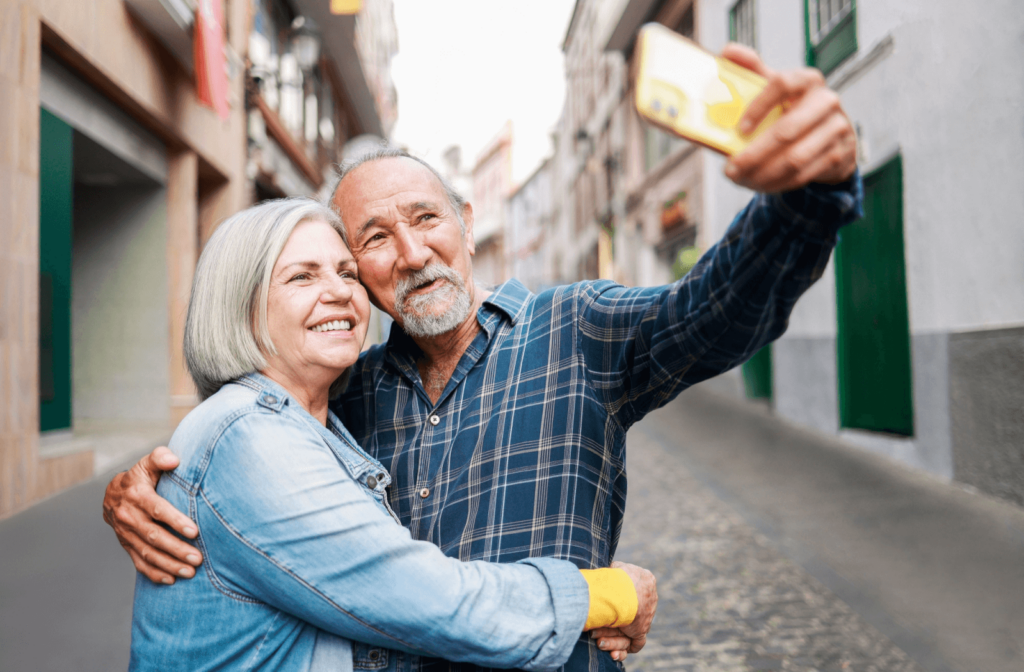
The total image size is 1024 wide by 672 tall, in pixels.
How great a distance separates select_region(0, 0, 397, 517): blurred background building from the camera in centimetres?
471

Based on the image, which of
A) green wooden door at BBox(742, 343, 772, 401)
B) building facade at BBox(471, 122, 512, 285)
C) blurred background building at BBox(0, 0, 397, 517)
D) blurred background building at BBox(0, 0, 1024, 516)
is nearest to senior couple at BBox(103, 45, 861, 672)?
blurred background building at BBox(0, 0, 1024, 516)

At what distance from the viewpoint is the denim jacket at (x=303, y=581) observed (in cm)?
121

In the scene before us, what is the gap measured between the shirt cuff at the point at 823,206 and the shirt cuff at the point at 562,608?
0.75 m

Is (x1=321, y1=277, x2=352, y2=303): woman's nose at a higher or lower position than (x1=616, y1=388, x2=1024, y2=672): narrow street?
higher

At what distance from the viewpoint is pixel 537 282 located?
4025 centimetres

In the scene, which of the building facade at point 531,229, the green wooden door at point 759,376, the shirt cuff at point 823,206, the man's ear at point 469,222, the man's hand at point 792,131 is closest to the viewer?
the man's hand at point 792,131

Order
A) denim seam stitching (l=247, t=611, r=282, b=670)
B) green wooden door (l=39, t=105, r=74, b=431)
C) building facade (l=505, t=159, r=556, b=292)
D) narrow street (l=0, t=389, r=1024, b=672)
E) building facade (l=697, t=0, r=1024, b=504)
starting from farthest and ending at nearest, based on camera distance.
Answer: building facade (l=505, t=159, r=556, b=292)
green wooden door (l=39, t=105, r=74, b=431)
building facade (l=697, t=0, r=1024, b=504)
narrow street (l=0, t=389, r=1024, b=672)
denim seam stitching (l=247, t=611, r=282, b=670)

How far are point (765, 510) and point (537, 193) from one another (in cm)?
3671

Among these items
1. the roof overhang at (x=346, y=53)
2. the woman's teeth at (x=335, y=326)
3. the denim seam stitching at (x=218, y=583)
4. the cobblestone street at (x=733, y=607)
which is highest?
the roof overhang at (x=346, y=53)

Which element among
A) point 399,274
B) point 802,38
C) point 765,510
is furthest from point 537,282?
point 399,274

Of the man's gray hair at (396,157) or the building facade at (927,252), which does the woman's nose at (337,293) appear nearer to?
the man's gray hair at (396,157)

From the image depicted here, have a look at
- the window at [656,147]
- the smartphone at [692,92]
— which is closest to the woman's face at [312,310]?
the smartphone at [692,92]

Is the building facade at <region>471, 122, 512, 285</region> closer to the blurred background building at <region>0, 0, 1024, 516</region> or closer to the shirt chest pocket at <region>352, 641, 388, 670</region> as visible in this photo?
the blurred background building at <region>0, 0, 1024, 516</region>

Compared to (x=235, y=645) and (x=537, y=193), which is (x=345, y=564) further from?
(x=537, y=193)
